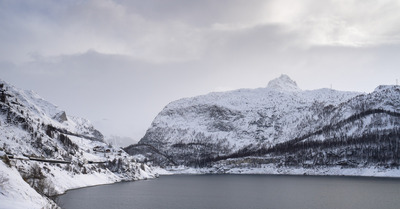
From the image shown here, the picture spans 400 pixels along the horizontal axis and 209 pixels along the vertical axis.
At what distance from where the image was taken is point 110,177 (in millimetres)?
140125

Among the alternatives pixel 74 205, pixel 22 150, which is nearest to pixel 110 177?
pixel 22 150

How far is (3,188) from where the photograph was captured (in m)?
36.2

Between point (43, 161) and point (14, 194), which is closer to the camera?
point (14, 194)

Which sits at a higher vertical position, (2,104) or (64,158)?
(2,104)

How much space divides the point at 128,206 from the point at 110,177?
73.7 m

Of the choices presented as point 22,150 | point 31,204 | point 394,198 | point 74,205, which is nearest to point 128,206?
point 74,205

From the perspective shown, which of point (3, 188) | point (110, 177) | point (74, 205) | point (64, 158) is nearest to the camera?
point (3, 188)

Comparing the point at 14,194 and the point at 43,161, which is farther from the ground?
the point at 14,194

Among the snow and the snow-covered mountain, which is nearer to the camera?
the snow

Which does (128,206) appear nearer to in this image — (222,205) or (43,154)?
(222,205)

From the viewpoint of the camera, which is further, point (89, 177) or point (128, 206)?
point (89, 177)

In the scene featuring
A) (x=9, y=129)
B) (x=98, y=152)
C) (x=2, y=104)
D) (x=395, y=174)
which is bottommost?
(x=395, y=174)

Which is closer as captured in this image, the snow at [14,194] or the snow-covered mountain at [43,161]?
the snow at [14,194]

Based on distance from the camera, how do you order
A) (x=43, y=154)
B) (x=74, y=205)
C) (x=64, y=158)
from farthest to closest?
1. (x=64, y=158)
2. (x=43, y=154)
3. (x=74, y=205)
